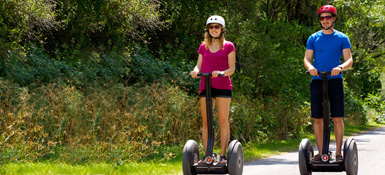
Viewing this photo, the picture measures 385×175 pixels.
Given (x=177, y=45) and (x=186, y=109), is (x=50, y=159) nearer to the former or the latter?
(x=186, y=109)

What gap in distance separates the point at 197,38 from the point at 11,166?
8.98m

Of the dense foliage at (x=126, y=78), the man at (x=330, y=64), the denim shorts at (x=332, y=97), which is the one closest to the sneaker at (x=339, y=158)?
the man at (x=330, y=64)

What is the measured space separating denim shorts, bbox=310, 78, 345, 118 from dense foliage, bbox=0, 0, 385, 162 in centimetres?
391

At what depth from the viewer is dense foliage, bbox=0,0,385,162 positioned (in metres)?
10.3

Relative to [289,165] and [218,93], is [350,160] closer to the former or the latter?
[218,93]

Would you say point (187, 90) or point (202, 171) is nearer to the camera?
point (202, 171)

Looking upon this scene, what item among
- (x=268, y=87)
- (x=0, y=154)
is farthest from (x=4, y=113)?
(x=268, y=87)

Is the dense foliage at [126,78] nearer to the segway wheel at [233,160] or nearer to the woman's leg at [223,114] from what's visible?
the woman's leg at [223,114]

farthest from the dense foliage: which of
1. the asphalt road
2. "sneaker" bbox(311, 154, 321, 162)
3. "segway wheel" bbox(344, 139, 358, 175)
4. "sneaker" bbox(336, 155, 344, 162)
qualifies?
"segway wheel" bbox(344, 139, 358, 175)

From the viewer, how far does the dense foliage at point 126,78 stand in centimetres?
1027

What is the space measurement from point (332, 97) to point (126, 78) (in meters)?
8.76

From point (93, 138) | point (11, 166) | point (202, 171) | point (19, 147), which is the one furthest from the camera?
point (93, 138)

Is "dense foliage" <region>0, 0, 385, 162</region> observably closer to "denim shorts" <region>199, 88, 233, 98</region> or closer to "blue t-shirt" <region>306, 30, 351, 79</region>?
"denim shorts" <region>199, 88, 233, 98</region>

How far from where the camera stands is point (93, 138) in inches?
408
